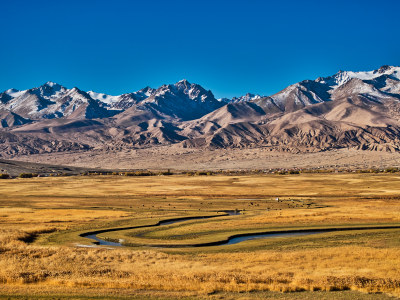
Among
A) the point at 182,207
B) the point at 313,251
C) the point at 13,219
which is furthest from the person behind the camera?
the point at 182,207

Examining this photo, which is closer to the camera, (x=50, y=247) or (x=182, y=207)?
(x=50, y=247)

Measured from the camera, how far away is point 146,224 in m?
55.8

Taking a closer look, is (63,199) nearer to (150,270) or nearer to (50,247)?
(50,247)

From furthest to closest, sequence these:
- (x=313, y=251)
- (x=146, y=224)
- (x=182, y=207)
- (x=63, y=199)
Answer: (x=63, y=199), (x=182, y=207), (x=146, y=224), (x=313, y=251)

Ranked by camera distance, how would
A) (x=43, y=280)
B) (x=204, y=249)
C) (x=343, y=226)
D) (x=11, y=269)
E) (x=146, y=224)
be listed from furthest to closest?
(x=146, y=224) → (x=343, y=226) → (x=204, y=249) → (x=11, y=269) → (x=43, y=280)

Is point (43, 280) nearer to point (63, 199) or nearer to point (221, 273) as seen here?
point (221, 273)

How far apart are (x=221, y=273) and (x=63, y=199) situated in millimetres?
67244

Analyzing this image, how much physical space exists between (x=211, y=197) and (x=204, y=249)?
52.9 m

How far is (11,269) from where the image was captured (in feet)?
105

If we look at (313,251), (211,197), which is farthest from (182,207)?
(313,251)

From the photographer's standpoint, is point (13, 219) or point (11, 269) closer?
point (11, 269)

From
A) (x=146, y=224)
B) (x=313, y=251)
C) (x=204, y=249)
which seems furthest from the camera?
(x=146, y=224)

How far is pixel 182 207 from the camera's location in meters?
75.6

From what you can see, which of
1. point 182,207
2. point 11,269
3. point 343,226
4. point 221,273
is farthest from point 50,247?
point 182,207
